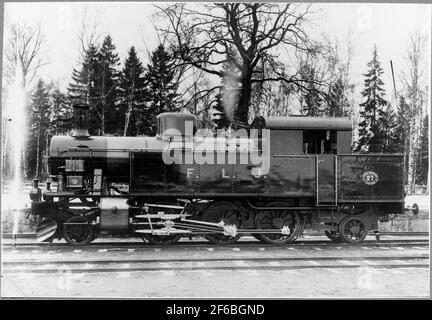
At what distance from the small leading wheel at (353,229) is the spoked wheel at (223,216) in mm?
2834

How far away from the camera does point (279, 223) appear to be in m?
12.6

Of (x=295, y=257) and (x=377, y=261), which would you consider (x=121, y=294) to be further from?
(x=377, y=261)

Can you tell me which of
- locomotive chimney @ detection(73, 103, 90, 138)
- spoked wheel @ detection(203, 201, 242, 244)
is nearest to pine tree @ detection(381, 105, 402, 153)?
spoked wheel @ detection(203, 201, 242, 244)

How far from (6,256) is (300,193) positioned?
706cm

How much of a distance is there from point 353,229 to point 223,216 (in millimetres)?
3553

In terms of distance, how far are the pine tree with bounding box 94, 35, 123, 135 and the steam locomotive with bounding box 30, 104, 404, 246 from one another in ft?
13.4

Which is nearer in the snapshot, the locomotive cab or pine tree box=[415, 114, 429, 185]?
the locomotive cab

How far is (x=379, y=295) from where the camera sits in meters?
8.29

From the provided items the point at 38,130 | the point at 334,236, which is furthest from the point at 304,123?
the point at 38,130

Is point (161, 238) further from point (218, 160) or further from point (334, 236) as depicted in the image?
point (334, 236)

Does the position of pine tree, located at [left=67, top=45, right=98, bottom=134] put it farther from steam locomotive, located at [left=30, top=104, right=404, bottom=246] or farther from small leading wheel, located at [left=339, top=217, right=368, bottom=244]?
small leading wheel, located at [left=339, top=217, right=368, bottom=244]

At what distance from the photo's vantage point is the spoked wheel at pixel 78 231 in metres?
12.0

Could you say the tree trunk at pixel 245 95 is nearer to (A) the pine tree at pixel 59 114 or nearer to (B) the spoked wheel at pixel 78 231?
(A) the pine tree at pixel 59 114

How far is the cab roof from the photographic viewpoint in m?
12.2
